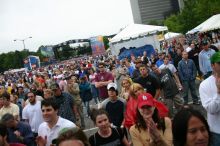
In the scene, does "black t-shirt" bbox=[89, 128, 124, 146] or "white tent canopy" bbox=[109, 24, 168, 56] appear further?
"white tent canopy" bbox=[109, 24, 168, 56]

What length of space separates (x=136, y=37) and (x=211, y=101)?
2192 centimetres

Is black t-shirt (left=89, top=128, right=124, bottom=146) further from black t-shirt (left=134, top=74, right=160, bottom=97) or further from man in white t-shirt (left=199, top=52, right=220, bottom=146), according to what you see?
black t-shirt (left=134, top=74, right=160, bottom=97)

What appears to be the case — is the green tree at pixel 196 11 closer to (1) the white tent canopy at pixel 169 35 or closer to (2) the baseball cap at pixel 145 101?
(1) the white tent canopy at pixel 169 35

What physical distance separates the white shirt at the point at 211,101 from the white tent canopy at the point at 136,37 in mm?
21604

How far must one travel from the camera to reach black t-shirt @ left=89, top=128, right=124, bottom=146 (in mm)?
5027

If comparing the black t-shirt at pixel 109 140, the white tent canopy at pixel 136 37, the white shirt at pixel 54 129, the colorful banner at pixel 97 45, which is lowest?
the black t-shirt at pixel 109 140

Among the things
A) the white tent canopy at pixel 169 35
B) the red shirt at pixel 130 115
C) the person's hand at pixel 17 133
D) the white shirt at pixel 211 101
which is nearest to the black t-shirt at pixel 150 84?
the red shirt at pixel 130 115

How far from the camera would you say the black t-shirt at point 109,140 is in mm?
5027

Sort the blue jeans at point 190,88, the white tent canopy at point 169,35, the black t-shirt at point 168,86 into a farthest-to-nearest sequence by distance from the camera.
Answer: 1. the white tent canopy at point 169,35
2. the blue jeans at point 190,88
3. the black t-shirt at point 168,86

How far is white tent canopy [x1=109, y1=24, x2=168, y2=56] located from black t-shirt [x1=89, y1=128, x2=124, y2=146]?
68.9 ft

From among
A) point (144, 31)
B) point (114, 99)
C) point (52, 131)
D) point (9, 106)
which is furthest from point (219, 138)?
point (144, 31)

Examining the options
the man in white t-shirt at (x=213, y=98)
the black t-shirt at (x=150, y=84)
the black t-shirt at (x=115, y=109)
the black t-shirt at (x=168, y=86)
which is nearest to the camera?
the man in white t-shirt at (x=213, y=98)

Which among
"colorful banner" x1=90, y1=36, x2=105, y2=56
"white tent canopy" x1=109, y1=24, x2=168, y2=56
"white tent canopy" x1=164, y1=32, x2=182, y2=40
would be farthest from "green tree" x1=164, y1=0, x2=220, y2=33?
"colorful banner" x1=90, y1=36, x2=105, y2=56

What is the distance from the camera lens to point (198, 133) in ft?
8.89
